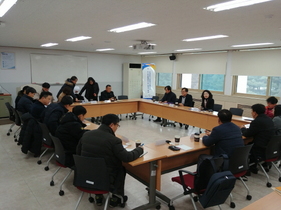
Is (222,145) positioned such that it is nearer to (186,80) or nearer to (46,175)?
(46,175)

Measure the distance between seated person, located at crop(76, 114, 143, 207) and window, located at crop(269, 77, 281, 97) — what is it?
6.70 meters

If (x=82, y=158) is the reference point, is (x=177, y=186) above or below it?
below

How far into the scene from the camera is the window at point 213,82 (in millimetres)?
8778

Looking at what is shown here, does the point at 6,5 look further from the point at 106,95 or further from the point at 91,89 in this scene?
the point at 106,95

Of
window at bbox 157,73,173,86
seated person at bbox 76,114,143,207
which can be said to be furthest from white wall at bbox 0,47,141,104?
seated person at bbox 76,114,143,207

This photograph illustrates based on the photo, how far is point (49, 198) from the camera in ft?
9.78

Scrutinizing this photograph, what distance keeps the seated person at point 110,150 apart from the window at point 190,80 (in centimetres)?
780

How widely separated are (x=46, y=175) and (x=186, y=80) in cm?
786

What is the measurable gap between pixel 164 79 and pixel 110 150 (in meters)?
9.31

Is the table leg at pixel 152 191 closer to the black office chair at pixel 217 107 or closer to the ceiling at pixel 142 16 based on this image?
the ceiling at pixel 142 16

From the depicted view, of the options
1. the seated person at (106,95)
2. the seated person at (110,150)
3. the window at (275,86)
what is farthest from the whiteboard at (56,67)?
the window at (275,86)

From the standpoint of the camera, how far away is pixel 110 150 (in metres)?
2.28

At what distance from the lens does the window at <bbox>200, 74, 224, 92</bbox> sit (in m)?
8.78

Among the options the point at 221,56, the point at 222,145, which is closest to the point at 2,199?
the point at 222,145
